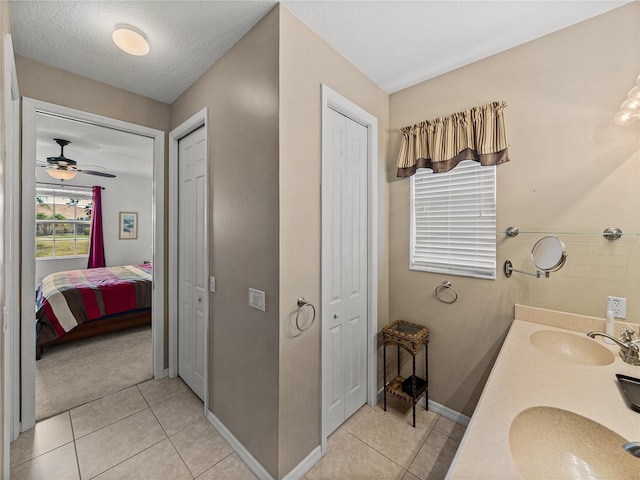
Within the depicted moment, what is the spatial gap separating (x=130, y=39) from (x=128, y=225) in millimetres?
5516

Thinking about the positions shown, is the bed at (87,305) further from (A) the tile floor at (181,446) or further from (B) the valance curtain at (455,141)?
(B) the valance curtain at (455,141)

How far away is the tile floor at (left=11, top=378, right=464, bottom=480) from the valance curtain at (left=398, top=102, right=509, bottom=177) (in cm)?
185

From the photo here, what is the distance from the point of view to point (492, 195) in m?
1.80

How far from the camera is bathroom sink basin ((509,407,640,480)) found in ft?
2.46

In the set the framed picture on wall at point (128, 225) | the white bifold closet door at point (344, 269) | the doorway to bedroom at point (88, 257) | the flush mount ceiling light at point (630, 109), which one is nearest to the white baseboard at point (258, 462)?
the white bifold closet door at point (344, 269)

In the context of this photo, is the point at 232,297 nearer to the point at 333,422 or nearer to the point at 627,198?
the point at 333,422

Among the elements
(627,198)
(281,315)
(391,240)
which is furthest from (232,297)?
(627,198)

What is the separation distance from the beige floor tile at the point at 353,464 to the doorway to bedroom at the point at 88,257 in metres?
1.78

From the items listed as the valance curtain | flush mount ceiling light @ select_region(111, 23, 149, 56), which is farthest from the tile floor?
flush mount ceiling light @ select_region(111, 23, 149, 56)

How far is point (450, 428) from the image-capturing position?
1922 millimetres

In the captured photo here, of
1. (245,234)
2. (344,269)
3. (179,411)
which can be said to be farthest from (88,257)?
(344,269)

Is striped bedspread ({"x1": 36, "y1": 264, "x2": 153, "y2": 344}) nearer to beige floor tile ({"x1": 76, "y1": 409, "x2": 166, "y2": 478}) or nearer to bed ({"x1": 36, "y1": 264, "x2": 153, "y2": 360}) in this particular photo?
bed ({"x1": 36, "y1": 264, "x2": 153, "y2": 360})

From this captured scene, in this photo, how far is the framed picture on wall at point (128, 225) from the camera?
5973 mm

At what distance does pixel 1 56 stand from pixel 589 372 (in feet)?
9.02
